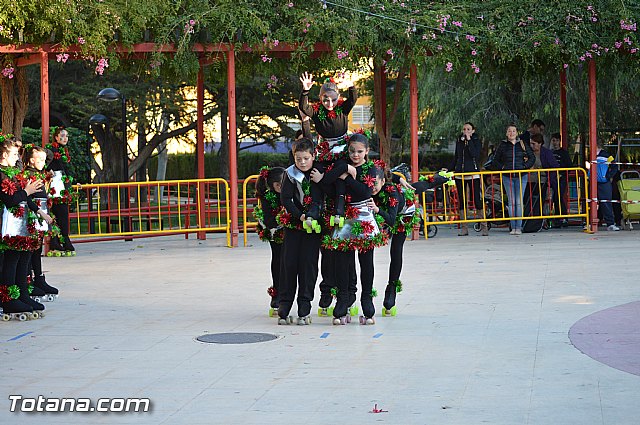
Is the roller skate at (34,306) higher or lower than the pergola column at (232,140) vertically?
lower

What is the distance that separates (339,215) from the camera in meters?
9.67

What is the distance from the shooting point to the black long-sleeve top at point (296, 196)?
9.83 metres

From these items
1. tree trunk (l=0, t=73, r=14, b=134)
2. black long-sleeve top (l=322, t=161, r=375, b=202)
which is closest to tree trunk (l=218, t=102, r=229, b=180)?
tree trunk (l=0, t=73, r=14, b=134)

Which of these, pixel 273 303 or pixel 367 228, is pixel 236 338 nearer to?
pixel 273 303

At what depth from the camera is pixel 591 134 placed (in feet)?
63.8

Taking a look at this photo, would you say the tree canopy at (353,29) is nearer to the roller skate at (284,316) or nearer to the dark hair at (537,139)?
the dark hair at (537,139)

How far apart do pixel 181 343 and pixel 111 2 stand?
891 cm

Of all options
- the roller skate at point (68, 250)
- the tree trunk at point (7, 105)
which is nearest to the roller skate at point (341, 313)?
the roller skate at point (68, 250)

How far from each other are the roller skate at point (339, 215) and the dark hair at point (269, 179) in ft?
2.59

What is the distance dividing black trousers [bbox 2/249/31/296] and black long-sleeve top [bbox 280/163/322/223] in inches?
100.0

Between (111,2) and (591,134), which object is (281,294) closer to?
(111,2)

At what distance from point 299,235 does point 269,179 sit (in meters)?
0.64

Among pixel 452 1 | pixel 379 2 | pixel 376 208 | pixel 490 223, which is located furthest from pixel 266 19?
pixel 376 208

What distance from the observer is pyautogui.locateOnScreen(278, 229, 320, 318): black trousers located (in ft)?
33.2
